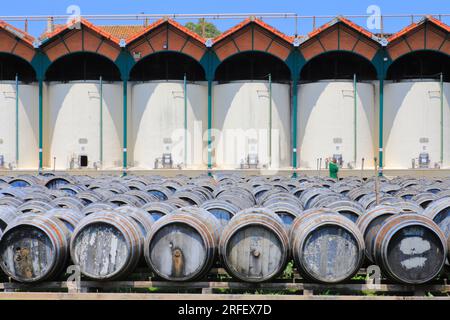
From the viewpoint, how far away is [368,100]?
40406 millimetres

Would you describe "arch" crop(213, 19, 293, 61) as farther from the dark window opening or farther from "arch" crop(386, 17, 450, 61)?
"arch" crop(386, 17, 450, 61)

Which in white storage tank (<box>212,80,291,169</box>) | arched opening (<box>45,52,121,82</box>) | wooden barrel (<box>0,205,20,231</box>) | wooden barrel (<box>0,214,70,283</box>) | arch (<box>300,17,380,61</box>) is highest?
arch (<box>300,17,380,61</box>)

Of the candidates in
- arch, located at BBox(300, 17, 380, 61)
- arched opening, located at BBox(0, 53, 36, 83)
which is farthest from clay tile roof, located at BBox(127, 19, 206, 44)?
arched opening, located at BBox(0, 53, 36, 83)

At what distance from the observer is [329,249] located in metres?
10.5

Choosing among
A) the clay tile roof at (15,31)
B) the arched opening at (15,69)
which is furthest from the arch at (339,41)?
the arched opening at (15,69)

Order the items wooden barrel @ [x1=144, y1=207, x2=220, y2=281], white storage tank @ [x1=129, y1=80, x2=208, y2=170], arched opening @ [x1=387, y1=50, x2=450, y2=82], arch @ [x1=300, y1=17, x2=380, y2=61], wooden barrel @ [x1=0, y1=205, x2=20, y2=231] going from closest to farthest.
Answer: wooden barrel @ [x1=144, y1=207, x2=220, y2=281] < wooden barrel @ [x1=0, y1=205, x2=20, y2=231] < arch @ [x1=300, y1=17, x2=380, y2=61] < white storage tank @ [x1=129, y1=80, x2=208, y2=170] < arched opening @ [x1=387, y1=50, x2=450, y2=82]

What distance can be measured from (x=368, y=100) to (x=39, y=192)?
2801cm

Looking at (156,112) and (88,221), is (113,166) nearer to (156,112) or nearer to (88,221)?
(156,112)

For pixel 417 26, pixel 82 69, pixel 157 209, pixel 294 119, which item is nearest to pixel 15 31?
pixel 82 69

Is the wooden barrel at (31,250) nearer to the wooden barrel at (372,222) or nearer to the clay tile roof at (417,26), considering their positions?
→ the wooden barrel at (372,222)

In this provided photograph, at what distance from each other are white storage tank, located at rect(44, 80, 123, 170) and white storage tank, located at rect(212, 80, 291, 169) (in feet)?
23.0

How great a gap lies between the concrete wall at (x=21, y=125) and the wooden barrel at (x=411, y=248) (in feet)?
111

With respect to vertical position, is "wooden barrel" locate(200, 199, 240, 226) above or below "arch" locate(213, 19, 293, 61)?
below

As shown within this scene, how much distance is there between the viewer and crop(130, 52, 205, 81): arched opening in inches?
1629
